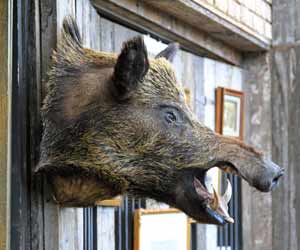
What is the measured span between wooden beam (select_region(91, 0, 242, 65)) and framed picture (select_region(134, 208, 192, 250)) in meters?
0.64

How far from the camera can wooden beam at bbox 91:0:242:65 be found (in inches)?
89.6

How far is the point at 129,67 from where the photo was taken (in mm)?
1520

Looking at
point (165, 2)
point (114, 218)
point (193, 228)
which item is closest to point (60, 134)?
point (114, 218)

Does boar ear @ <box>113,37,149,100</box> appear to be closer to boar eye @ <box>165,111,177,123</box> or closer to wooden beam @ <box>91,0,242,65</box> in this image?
boar eye @ <box>165,111,177,123</box>

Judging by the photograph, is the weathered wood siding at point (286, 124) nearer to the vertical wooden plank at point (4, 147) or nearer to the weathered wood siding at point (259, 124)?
the weathered wood siding at point (259, 124)

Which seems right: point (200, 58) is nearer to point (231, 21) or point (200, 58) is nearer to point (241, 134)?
point (231, 21)

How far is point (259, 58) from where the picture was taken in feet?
11.0

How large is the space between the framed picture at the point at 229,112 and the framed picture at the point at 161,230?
51cm

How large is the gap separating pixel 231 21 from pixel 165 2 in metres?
0.49

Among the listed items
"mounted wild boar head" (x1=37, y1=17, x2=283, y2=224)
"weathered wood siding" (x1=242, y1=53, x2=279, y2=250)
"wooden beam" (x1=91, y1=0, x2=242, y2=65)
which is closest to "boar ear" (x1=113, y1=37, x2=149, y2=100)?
"mounted wild boar head" (x1=37, y1=17, x2=283, y2=224)

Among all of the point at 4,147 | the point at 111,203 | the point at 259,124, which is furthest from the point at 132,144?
the point at 259,124

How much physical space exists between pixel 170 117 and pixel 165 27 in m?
1.03

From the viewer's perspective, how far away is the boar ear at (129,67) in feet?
4.93

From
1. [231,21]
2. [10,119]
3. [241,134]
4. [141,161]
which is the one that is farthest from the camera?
[241,134]
